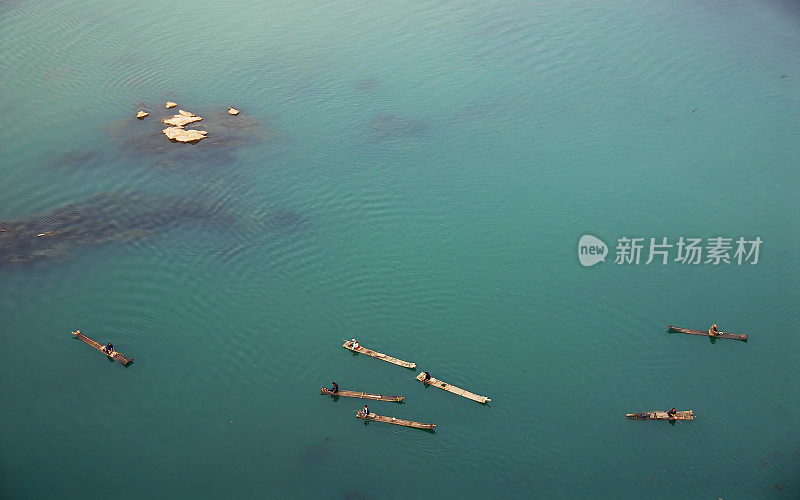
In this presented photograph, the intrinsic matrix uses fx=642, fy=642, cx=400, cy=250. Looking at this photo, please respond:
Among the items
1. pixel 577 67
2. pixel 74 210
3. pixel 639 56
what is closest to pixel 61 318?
pixel 74 210

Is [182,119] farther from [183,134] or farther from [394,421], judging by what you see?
[394,421]

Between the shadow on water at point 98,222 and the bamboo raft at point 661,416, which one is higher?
the shadow on water at point 98,222

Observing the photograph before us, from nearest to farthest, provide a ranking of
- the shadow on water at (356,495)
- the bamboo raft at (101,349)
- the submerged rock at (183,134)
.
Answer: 1. the shadow on water at (356,495)
2. the bamboo raft at (101,349)
3. the submerged rock at (183,134)

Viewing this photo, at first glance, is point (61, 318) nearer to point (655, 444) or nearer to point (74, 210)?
point (74, 210)

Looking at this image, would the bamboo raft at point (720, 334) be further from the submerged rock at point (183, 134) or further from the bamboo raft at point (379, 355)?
the submerged rock at point (183, 134)

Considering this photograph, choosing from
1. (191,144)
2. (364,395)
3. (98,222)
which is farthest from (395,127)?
(364,395)

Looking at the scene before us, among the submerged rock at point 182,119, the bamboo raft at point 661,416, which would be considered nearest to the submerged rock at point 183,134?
the submerged rock at point 182,119
